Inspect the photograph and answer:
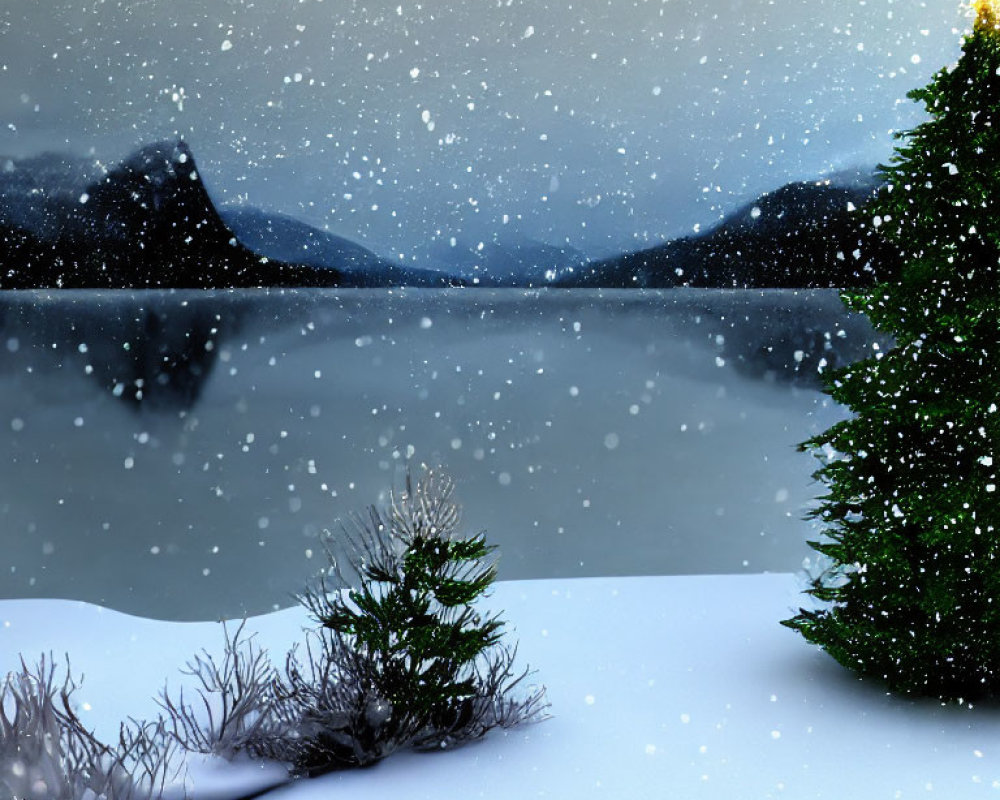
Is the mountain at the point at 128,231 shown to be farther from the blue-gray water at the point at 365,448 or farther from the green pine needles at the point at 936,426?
the green pine needles at the point at 936,426

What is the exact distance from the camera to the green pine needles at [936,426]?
23.9 feet

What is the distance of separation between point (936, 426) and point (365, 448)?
2930 cm

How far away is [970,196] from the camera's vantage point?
A: 24.2 ft

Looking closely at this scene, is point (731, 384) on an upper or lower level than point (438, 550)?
upper

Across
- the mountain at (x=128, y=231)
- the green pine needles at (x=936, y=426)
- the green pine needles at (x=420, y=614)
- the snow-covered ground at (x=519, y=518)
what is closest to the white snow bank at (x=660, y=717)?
the snow-covered ground at (x=519, y=518)

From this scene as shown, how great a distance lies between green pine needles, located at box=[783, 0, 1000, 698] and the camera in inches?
286

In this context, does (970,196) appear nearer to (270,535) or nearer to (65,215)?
(270,535)

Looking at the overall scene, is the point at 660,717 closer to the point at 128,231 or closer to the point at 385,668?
the point at 385,668

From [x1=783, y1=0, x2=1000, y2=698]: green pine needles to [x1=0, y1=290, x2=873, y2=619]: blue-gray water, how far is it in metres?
1.94

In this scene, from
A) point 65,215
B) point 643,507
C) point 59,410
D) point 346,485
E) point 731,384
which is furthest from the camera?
point 731,384

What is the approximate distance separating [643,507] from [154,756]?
2306cm

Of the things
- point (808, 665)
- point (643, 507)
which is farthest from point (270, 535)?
point (808, 665)

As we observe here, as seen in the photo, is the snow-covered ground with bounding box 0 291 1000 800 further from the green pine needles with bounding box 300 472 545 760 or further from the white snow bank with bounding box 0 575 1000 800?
the green pine needles with bounding box 300 472 545 760

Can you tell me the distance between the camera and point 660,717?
24.1ft
